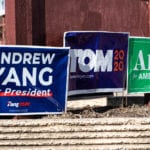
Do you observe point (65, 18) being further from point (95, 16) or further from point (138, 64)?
point (138, 64)

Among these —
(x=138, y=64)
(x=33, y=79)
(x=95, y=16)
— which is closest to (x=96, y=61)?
(x=138, y=64)

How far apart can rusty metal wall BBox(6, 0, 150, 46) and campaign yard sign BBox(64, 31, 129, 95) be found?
0.50 metres

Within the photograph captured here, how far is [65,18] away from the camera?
27.7 ft

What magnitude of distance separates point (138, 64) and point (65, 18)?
1.45 metres

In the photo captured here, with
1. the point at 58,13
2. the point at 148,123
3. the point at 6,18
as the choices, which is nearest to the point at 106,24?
the point at 58,13

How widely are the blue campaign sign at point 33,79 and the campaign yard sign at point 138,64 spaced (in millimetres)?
1453

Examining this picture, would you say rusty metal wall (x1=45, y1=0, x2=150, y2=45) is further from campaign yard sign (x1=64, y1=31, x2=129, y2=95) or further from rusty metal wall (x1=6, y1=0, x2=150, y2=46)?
campaign yard sign (x1=64, y1=31, x2=129, y2=95)

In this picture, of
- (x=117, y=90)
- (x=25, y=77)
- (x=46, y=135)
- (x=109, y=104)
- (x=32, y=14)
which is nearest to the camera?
(x=46, y=135)

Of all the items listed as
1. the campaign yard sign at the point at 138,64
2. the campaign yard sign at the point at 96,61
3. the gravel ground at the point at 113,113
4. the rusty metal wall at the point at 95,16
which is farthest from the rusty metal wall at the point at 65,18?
the gravel ground at the point at 113,113

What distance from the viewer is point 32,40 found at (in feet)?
26.3

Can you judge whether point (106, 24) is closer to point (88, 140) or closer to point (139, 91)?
point (139, 91)

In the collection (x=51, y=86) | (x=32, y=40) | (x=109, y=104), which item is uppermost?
(x=32, y=40)

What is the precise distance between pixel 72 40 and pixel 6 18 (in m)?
1.10

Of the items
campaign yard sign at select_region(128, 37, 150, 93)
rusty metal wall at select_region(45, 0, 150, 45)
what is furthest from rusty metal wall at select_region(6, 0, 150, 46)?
campaign yard sign at select_region(128, 37, 150, 93)
